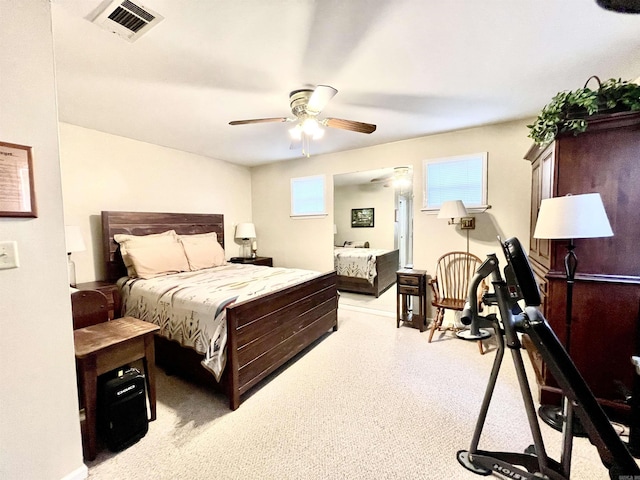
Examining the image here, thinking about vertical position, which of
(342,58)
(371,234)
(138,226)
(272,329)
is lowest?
(272,329)

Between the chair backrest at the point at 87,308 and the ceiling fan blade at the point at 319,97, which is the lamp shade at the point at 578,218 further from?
the chair backrest at the point at 87,308

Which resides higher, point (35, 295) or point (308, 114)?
point (308, 114)

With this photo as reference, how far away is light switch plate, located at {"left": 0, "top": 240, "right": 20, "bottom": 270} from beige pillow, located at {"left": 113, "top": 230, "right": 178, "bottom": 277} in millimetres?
1932

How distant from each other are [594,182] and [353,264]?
3.37m

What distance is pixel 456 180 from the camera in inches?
136

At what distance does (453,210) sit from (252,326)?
8.19 ft

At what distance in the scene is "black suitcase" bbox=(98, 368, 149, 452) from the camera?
1.58 meters

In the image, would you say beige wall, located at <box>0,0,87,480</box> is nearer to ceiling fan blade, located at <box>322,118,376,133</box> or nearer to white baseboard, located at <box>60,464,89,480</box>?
white baseboard, located at <box>60,464,89,480</box>

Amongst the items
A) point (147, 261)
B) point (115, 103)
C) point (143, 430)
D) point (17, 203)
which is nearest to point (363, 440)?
point (143, 430)

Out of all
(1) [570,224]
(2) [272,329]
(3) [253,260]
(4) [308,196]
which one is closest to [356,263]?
(4) [308,196]

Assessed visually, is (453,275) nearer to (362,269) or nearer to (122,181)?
(362,269)

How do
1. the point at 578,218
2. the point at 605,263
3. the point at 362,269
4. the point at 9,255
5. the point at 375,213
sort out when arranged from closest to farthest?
the point at 9,255 < the point at 578,218 < the point at 605,263 < the point at 362,269 < the point at 375,213

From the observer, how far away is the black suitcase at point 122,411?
1.58m

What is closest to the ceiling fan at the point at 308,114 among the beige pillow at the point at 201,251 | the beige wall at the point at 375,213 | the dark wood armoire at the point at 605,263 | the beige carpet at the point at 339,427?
the dark wood armoire at the point at 605,263
